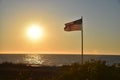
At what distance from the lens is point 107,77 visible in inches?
941

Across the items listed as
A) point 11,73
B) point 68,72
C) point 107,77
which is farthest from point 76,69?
point 11,73

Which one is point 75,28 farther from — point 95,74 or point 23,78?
point 95,74

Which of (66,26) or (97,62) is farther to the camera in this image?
(66,26)

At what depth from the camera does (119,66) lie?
26.6m

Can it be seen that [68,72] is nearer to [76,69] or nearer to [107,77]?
[76,69]

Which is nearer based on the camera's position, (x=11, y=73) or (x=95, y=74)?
(x=95, y=74)

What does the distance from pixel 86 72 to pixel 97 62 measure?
98cm

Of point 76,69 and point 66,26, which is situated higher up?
point 66,26

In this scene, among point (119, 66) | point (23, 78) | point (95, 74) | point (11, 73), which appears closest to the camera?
point (95, 74)

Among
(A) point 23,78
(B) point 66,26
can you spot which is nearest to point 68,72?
(A) point 23,78

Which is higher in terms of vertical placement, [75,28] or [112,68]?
[75,28]

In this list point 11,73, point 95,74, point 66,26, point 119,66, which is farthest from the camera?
point 11,73

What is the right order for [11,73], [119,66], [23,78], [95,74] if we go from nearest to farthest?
[95,74] → [119,66] → [23,78] → [11,73]

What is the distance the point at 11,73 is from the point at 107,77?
1829 centimetres
